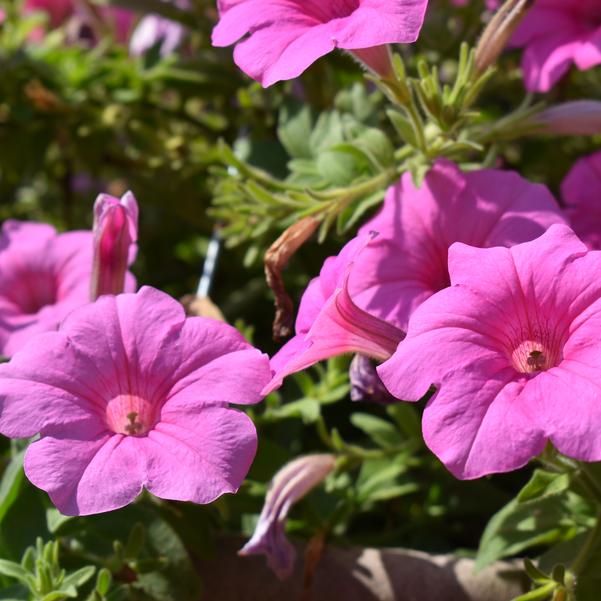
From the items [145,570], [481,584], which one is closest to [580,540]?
[481,584]

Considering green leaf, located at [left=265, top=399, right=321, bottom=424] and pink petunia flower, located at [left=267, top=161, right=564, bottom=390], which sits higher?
pink petunia flower, located at [left=267, top=161, right=564, bottom=390]

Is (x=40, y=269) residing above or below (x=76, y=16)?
below

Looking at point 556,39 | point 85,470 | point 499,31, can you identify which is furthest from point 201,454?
point 556,39

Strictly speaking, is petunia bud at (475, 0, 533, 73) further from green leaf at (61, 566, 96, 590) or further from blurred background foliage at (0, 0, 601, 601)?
green leaf at (61, 566, 96, 590)

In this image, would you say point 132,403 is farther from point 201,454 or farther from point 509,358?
point 509,358

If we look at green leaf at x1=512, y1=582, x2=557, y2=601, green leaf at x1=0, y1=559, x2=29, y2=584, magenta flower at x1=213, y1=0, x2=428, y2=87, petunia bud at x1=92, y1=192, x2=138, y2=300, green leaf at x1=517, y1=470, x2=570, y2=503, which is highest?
magenta flower at x1=213, y1=0, x2=428, y2=87

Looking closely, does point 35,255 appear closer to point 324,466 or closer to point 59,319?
point 59,319

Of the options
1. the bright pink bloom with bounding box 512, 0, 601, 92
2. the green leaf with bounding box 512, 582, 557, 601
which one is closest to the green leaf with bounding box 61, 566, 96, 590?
the green leaf with bounding box 512, 582, 557, 601

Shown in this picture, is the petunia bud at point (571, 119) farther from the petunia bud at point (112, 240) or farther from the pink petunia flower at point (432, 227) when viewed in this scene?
the petunia bud at point (112, 240)
